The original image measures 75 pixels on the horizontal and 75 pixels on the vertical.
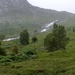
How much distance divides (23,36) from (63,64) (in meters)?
95.0

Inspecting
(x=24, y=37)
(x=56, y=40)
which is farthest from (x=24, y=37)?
(x=56, y=40)

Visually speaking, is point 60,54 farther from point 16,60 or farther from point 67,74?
point 67,74

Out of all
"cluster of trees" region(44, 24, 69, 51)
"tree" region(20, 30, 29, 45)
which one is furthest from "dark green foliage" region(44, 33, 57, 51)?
"tree" region(20, 30, 29, 45)

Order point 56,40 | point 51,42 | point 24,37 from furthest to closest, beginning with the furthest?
point 24,37 → point 56,40 → point 51,42

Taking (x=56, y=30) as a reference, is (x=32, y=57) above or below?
below

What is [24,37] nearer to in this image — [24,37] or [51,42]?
[24,37]

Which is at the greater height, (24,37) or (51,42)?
(24,37)

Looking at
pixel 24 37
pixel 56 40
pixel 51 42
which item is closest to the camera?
pixel 51 42

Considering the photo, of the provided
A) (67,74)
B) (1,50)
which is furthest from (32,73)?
(1,50)

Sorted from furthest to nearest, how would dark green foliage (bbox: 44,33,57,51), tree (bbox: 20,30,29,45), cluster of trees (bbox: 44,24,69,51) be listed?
1. tree (bbox: 20,30,29,45)
2. cluster of trees (bbox: 44,24,69,51)
3. dark green foliage (bbox: 44,33,57,51)

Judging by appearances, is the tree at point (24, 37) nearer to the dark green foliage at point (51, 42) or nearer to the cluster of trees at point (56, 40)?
the cluster of trees at point (56, 40)

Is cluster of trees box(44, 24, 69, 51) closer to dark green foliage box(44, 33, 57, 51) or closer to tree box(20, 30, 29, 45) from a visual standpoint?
dark green foliage box(44, 33, 57, 51)

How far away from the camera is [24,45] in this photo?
155 m

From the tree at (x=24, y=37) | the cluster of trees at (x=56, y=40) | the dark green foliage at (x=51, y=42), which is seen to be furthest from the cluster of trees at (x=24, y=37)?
the dark green foliage at (x=51, y=42)
